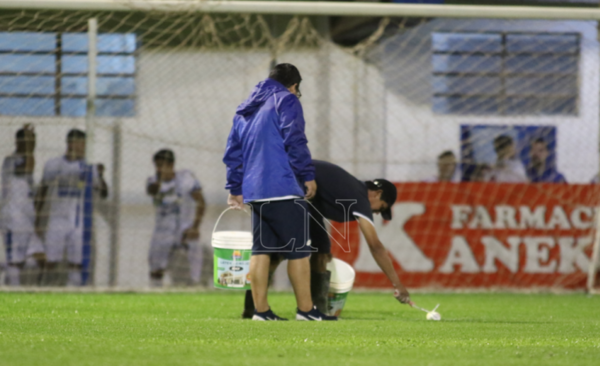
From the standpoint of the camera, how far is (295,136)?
5309mm

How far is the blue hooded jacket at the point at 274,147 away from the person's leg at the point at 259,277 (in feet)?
1.37

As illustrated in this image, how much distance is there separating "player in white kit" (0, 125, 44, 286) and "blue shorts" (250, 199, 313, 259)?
501 cm

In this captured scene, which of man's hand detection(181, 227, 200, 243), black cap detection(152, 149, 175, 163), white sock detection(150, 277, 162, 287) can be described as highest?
black cap detection(152, 149, 175, 163)

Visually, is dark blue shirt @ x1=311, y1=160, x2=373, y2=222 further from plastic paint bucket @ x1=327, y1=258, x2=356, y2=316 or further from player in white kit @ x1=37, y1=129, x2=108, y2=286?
player in white kit @ x1=37, y1=129, x2=108, y2=286

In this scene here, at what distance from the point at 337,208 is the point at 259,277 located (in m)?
0.97

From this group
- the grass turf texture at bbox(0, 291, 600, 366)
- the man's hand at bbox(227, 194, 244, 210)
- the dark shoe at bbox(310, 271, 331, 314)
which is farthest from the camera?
the dark shoe at bbox(310, 271, 331, 314)

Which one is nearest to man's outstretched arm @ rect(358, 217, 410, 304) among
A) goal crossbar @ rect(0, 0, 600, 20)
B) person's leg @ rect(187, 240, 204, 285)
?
goal crossbar @ rect(0, 0, 600, 20)

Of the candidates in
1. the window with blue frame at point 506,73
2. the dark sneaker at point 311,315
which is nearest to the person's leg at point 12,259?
the dark sneaker at point 311,315

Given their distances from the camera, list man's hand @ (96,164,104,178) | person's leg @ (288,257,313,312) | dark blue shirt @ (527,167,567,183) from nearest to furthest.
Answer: person's leg @ (288,257,313,312) < man's hand @ (96,164,104,178) < dark blue shirt @ (527,167,567,183)

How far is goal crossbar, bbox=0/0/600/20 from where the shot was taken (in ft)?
29.0

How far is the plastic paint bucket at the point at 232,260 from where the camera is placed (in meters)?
6.14

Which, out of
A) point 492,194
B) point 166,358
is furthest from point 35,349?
point 492,194

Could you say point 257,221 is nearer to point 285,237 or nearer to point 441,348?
point 285,237

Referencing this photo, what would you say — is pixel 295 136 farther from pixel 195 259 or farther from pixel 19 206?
pixel 19 206
